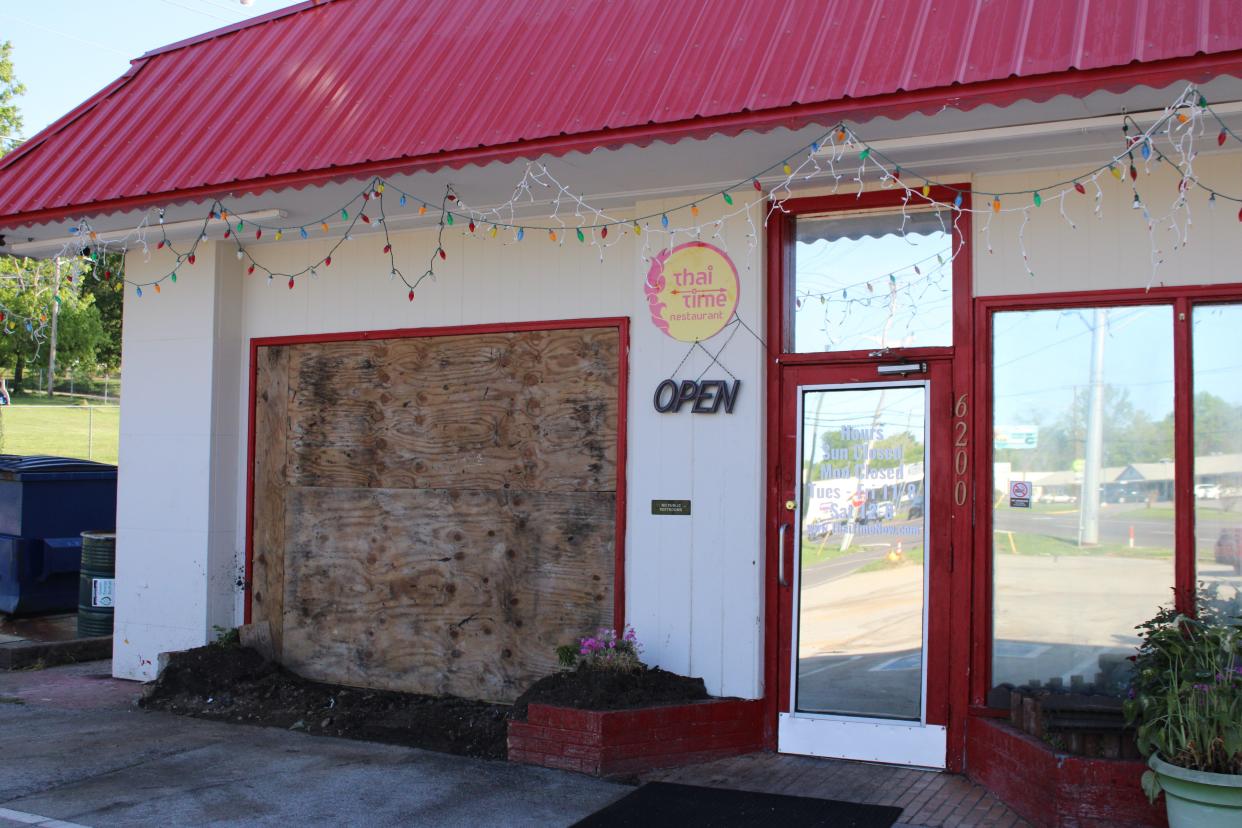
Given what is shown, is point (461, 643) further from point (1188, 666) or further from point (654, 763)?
point (1188, 666)

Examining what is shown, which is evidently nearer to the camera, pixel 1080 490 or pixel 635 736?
pixel 1080 490

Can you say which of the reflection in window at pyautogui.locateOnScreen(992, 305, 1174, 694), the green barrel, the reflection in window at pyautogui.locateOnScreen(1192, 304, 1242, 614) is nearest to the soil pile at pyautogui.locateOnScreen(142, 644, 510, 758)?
the green barrel

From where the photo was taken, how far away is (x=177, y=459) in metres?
8.58

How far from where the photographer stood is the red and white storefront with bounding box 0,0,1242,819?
17.9ft

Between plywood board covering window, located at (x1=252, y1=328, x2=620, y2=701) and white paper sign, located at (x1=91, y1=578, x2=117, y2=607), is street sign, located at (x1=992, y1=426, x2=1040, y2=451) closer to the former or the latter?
plywood board covering window, located at (x1=252, y1=328, x2=620, y2=701)

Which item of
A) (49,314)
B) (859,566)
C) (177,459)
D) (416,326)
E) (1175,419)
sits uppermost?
(49,314)

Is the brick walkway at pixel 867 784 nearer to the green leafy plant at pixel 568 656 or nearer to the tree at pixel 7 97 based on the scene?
the green leafy plant at pixel 568 656

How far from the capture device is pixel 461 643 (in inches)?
299

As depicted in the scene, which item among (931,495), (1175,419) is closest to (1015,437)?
(931,495)

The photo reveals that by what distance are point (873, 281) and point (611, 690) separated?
2815 millimetres

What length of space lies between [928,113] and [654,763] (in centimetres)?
369

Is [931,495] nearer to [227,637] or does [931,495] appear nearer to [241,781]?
[241,781]

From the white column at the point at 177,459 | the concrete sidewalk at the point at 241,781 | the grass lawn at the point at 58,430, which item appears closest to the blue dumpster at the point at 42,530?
the white column at the point at 177,459

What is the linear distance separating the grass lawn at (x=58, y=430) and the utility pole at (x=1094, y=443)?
22.6 metres
